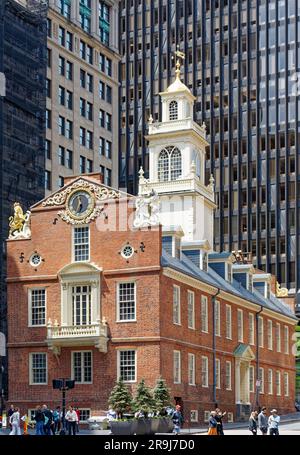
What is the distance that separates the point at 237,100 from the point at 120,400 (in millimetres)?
78009

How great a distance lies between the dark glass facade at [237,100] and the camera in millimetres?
113188

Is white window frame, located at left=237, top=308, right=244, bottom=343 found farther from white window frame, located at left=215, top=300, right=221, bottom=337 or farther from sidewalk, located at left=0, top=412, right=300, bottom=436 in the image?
sidewalk, located at left=0, top=412, right=300, bottom=436

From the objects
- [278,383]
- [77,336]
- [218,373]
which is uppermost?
[77,336]

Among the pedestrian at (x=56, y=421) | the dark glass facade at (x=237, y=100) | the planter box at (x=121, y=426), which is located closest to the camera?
the planter box at (x=121, y=426)

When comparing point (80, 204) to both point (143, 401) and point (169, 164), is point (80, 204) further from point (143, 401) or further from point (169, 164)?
point (169, 164)

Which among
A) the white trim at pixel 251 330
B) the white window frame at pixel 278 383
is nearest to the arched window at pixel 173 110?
the white trim at pixel 251 330

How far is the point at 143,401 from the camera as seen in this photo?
4409cm

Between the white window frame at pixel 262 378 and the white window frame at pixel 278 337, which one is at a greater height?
the white window frame at pixel 278 337

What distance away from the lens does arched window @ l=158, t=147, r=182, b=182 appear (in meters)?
66.8

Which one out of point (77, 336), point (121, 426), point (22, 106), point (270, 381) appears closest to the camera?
point (121, 426)

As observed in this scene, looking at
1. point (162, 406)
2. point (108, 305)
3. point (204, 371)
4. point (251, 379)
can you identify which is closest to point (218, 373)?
point (204, 371)

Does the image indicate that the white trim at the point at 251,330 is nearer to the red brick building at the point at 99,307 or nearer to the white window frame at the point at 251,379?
the white window frame at the point at 251,379

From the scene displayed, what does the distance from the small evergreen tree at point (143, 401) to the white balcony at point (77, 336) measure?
5.46 meters
